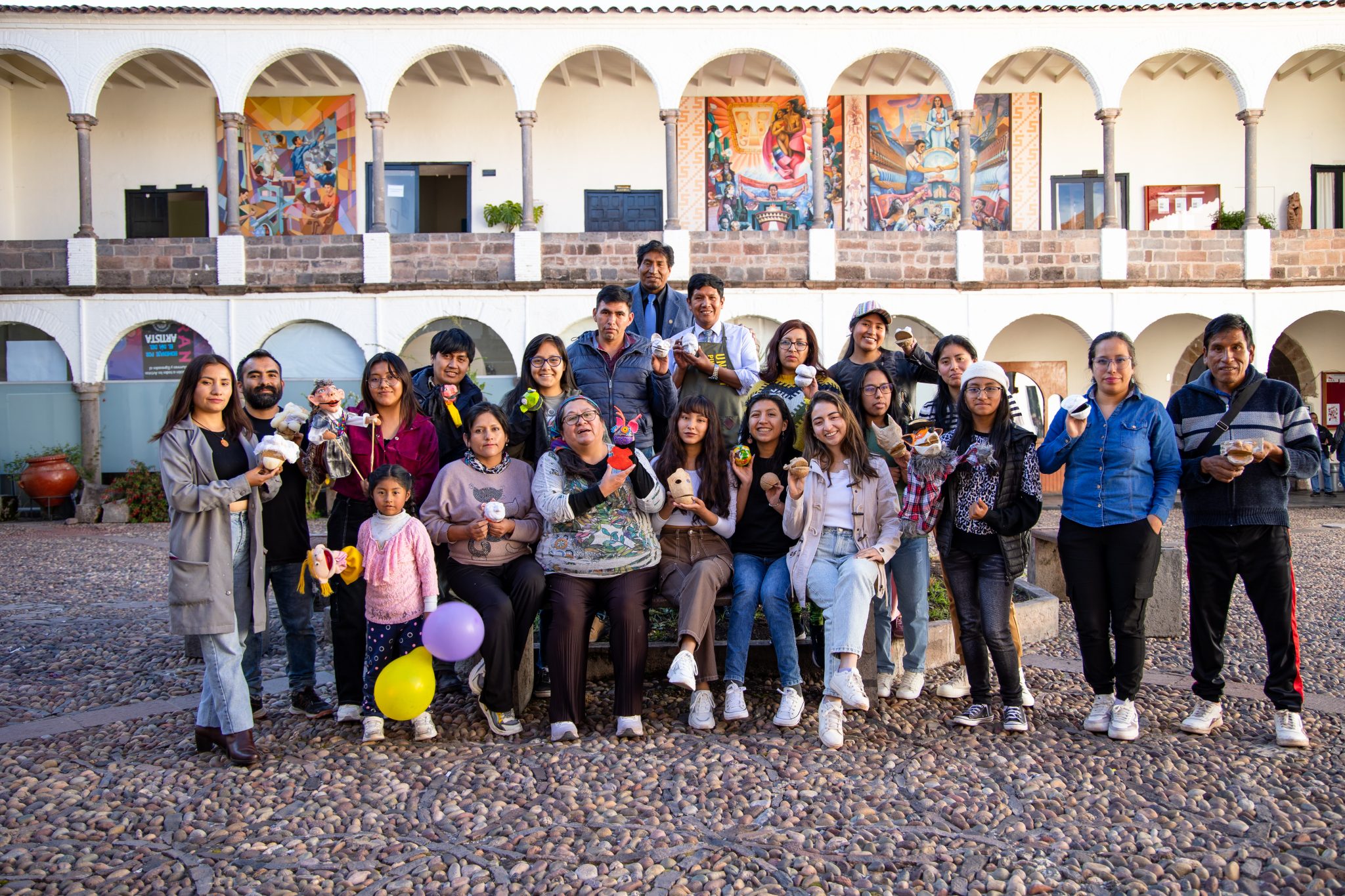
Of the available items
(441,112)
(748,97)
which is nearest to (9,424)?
(441,112)

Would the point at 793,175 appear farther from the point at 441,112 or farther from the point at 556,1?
the point at 441,112

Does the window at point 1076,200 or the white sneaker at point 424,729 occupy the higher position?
the window at point 1076,200

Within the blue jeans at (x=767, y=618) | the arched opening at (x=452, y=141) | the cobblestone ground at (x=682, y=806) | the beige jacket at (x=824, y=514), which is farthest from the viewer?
the arched opening at (x=452, y=141)

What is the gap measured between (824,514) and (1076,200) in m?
15.4

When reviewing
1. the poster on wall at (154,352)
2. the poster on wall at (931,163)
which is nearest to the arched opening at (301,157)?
the poster on wall at (154,352)

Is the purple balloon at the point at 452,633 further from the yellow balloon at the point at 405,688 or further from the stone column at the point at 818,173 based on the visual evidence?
the stone column at the point at 818,173

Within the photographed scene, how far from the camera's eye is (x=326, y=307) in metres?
15.8

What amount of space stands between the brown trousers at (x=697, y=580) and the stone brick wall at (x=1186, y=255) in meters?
13.7

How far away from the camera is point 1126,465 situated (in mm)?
4594

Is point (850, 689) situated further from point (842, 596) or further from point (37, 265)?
point (37, 265)

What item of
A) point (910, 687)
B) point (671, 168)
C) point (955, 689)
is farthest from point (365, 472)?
point (671, 168)

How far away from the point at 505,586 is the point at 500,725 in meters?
0.72

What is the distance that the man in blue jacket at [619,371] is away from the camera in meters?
5.59

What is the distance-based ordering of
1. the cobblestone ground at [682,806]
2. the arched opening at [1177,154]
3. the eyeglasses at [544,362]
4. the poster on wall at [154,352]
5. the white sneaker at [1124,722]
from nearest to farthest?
1. the cobblestone ground at [682,806]
2. the white sneaker at [1124,722]
3. the eyeglasses at [544,362]
4. the poster on wall at [154,352]
5. the arched opening at [1177,154]
